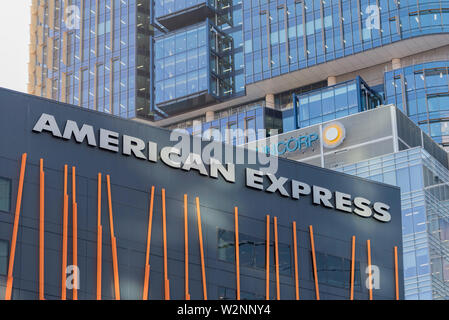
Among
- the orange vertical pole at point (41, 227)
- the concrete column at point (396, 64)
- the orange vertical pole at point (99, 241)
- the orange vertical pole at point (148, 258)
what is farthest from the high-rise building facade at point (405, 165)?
the orange vertical pole at point (41, 227)

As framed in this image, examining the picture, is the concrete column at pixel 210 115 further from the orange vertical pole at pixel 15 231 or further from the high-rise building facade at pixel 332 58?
the orange vertical pole at pixel 15 231

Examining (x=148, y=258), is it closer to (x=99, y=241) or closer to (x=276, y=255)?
(x=99, y=241)

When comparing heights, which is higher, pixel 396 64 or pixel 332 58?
pixel 332 58

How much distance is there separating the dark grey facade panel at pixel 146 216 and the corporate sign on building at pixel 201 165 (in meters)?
0.25

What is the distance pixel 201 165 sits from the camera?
51719mm

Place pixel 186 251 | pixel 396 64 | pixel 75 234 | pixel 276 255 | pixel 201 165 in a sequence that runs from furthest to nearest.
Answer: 1. pixel 396 64
2. pixel 276 255
3. pixel 201 165
4. pixel 186 251
5. pixel 75 234

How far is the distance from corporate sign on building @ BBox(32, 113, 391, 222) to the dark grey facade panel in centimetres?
25

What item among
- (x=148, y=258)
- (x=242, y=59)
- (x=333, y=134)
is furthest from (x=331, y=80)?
(x=148, y=258)

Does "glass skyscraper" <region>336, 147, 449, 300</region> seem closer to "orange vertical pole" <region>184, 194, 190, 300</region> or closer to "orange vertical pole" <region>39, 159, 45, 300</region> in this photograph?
"orange vertical pole" <region>184, 194, 190, 300</region>

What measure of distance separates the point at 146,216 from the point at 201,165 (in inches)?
189

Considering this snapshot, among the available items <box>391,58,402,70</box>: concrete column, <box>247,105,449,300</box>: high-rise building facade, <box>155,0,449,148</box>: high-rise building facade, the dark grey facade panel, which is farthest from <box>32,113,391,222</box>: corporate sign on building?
<box>391,58,402,70</box>: concrete column

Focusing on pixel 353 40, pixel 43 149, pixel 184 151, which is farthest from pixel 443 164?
pixel 43 149

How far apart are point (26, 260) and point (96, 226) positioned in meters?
4.18

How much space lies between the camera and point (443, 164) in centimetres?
10994
